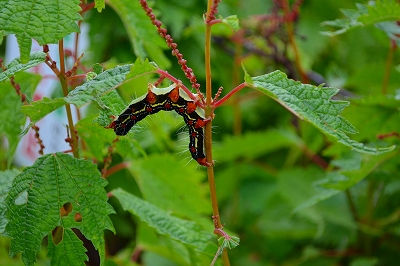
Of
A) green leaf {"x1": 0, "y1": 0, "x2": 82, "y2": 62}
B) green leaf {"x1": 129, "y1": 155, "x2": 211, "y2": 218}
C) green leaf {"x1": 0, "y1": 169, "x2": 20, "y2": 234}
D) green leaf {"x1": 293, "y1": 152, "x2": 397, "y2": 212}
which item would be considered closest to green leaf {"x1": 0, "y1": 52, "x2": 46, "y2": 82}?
green leaf {"x1": 0, "y1": 0, "x2": 82, "y2": 62}

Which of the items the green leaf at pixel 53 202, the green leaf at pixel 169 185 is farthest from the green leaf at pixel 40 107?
the green leaf at pixel 169 185

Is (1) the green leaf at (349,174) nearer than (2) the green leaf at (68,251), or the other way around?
(2) the green leaf at (68,251)

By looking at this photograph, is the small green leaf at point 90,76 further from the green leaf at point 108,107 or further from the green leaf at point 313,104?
the green leaf at point 313,104

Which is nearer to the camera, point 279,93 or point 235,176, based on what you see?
point 279,93

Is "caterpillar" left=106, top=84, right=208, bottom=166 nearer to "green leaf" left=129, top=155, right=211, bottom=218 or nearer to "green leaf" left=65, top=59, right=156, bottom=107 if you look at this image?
"green leaf" left=65, top=59, right=156, bottom=107

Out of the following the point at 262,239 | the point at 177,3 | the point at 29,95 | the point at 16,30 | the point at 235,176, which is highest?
the point at 16,30

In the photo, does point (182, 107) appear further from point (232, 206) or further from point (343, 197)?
point (232, 206)

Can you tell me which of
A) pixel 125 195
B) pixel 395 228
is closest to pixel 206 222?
pixel 125 195
